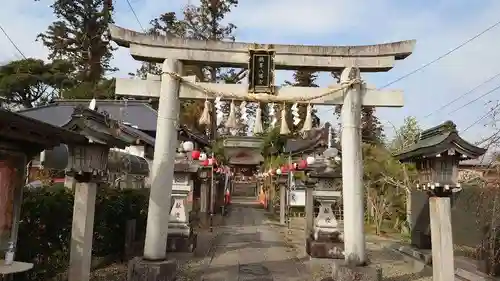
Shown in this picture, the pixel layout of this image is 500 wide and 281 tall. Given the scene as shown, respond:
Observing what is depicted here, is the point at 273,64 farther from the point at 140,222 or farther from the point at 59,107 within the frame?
the point at 59,107

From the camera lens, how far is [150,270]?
8.96 metres

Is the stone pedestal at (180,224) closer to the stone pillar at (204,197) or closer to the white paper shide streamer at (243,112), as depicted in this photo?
the white paper shide streamer at (243,112)

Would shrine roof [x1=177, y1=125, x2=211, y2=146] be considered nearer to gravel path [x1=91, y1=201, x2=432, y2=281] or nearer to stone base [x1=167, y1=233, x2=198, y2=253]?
gravel path [x1=91, y1=201, x2=432, y2=281]

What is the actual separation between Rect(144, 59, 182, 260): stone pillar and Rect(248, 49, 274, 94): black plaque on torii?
1.71 metres

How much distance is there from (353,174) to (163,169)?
427 cm

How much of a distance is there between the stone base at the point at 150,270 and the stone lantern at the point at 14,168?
A: 2920 mm

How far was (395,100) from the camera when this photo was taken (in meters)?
9.98

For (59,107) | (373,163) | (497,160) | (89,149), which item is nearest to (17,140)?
(89,149)

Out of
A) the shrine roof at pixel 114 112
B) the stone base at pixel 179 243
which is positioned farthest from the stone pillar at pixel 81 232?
the shrine roof at pixel 114 112

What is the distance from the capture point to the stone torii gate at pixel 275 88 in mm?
9594

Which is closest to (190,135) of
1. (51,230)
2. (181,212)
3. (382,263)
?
(181,212)

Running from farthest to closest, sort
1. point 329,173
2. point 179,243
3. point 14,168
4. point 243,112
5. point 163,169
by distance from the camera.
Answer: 1. point 329,173
2. point 179,243
3. point 243,112
4. point 163,169
5. point 14,168

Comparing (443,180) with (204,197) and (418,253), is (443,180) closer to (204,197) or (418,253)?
(418,253)

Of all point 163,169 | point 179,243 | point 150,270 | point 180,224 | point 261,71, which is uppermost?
point 261,71
